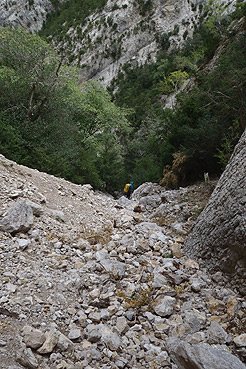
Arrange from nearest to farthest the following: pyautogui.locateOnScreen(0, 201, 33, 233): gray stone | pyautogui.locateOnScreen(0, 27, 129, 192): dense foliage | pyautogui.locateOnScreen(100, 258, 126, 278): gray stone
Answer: pyautogui.locateOnScreen(100, 258, 126, 278): gray stone → pyautogui.locateOnScreen(0, 201, 33, 233): gray stone → pyautogui.locateOnScreen(0, 27, 129, 192): dense foliage

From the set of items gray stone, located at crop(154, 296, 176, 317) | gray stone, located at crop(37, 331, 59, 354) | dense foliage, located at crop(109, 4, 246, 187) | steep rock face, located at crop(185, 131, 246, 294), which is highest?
dense foliage, located at crop(109, 4, 246, 187)

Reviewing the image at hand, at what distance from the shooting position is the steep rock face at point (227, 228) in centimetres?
302

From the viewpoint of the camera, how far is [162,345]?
2.39m

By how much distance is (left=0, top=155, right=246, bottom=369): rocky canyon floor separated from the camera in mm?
2166

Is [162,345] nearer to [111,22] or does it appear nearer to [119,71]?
[119,71]

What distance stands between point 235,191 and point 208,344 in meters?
1.97

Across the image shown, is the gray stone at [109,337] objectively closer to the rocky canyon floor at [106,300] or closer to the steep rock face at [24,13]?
the rocky canyon floor at [106,300]

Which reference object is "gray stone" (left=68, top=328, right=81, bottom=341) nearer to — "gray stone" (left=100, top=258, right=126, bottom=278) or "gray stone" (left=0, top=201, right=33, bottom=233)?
"gray stone" (left=100, top=258, right=126, bottom=278)

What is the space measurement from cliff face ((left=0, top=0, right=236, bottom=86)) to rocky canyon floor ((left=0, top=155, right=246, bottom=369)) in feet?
154

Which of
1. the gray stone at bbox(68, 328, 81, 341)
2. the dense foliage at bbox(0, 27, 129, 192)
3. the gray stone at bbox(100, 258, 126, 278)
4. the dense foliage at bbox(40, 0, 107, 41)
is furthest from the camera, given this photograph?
the dense foliage at bbox(40, 0, 107, 41)

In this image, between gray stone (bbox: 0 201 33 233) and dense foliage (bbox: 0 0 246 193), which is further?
dense foliage (bbox: 0 0 246 193)

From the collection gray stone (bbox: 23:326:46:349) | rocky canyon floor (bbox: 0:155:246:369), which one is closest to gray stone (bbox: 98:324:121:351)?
rocky canyon floor (bbox: 0:155:246:369)

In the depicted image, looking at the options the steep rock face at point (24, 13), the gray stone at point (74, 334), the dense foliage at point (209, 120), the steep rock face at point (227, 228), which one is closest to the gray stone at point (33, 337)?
the gray stone at point (74, 334)

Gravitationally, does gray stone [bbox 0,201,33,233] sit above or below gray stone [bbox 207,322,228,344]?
below
